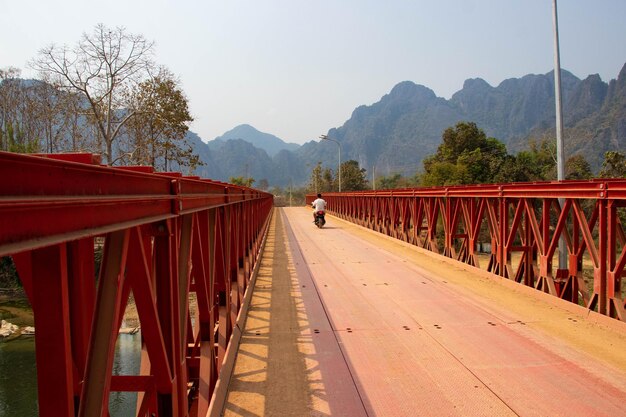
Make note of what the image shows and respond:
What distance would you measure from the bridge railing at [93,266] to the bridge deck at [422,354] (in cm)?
145

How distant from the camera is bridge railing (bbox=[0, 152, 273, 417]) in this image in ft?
4.40

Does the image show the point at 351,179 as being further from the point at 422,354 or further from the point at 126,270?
the point at 126,270

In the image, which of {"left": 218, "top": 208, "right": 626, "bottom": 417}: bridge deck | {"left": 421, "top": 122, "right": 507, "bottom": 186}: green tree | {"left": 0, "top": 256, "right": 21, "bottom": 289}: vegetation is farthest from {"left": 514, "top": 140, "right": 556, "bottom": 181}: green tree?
{"left": 218, "top": 208, "right": 626, "bottom": 417}: bridge deck

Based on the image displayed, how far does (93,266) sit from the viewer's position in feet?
6.48

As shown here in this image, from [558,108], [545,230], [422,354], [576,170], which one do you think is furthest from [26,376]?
[576,170]

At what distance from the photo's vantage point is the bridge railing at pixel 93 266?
4.40 feet

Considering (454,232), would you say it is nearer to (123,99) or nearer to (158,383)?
(158,383)

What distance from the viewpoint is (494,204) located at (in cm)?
938

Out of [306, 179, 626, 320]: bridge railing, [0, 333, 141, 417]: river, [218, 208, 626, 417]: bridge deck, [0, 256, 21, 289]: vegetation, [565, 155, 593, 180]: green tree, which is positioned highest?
[565, 155, 593, 180]: green tree

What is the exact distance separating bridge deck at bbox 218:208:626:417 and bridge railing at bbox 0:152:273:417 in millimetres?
1453

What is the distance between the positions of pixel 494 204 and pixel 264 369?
6.10 m

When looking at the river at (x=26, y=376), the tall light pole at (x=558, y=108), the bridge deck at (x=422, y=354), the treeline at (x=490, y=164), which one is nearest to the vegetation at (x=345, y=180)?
the treeline at (x=490, y=164)

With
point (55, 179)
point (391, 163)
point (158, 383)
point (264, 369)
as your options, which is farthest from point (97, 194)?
point (391, 163)

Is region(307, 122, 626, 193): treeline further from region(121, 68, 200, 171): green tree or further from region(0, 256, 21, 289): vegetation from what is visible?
region(0, 256, 21, 289): vegetation
